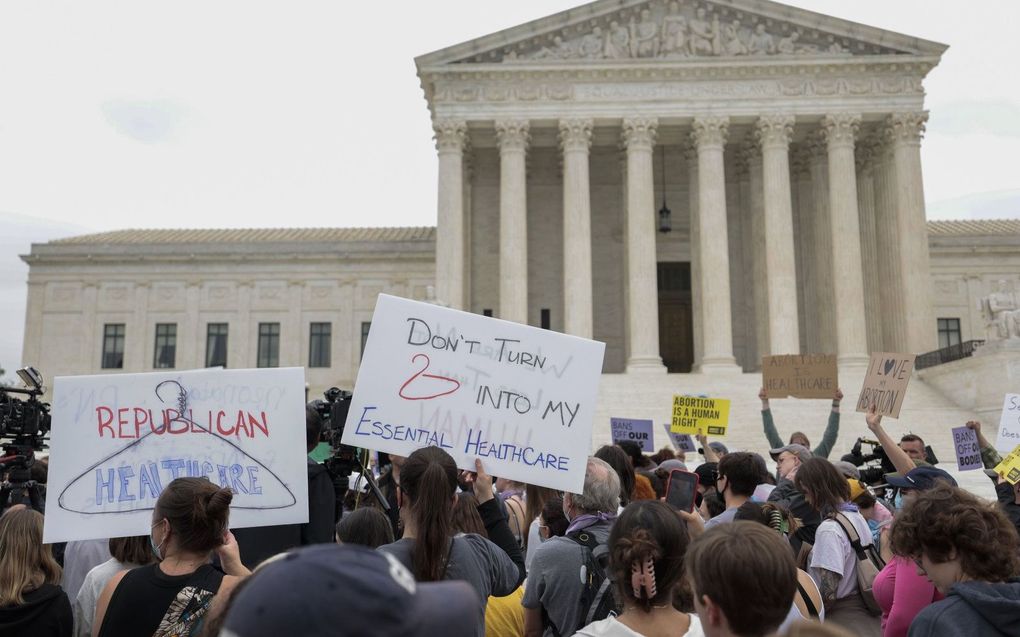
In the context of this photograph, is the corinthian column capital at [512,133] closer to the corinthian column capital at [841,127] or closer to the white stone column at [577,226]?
the white stone column at [577,226]

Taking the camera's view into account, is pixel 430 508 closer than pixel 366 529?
Yes

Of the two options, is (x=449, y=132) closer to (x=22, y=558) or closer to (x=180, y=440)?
(x=180, y=440)

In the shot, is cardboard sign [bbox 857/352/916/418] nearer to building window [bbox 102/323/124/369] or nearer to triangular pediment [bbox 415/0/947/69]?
triangular pediment [bbox 415/0/947/69]

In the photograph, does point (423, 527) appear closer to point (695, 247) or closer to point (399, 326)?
point (399, 326)

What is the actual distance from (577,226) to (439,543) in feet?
104

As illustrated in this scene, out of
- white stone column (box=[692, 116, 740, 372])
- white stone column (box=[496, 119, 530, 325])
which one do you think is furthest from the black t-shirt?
white stone column (box=[496, 119, 530, 325])

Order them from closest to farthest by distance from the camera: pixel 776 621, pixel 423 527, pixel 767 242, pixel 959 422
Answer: pixel 776 621, pixel 423 527, pixel 959 422, pixel 767 242

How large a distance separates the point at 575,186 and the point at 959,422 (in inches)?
640

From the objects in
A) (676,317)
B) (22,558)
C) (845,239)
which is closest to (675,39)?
(845,239)

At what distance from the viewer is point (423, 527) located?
159 inches

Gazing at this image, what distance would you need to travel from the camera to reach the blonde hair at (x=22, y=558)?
4.04 metres

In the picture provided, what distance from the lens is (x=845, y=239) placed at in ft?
113

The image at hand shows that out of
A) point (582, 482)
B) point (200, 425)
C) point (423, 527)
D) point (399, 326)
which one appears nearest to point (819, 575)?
point (582, 482)

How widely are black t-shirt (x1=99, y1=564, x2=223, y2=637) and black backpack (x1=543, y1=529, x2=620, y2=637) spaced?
5.57 feet
